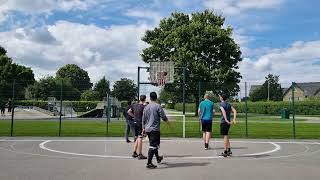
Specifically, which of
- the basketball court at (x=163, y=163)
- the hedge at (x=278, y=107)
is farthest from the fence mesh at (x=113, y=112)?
the basketball court at (x=163, y=163)

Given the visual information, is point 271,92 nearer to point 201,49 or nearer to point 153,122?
point 201,49

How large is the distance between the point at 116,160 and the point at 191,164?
216cm

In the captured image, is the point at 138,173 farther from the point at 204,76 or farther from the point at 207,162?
the point at 204,76

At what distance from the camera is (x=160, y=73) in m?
26.0

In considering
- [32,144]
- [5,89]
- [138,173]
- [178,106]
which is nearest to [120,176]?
[138,173]

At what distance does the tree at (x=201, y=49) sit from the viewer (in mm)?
52594

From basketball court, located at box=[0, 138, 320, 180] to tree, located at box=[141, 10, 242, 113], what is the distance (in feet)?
116

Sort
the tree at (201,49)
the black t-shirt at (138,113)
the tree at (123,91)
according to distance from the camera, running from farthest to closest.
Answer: the tree at (201,49) → the tree at (123,91) → the black t-shirt at (138,113)

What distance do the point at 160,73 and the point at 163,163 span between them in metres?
14.1

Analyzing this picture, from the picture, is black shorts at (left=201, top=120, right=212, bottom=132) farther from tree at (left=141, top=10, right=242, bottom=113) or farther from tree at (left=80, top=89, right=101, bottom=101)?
tree at (left=141, top=10, right=242, bottom=113)

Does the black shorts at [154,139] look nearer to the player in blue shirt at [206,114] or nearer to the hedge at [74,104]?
the player in blue shirt at [206,114]

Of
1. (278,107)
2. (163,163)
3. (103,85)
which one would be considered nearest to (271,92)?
(278,107)

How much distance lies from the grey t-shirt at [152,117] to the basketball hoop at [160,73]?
12.9 meters

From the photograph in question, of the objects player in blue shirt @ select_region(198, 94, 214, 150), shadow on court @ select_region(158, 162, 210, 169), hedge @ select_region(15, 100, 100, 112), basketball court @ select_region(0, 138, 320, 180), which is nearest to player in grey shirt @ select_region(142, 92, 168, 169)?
shadow on court @ select_region(158, 162, 210, 169)
